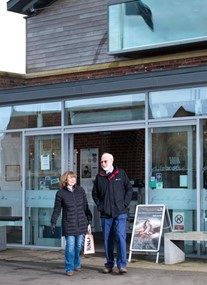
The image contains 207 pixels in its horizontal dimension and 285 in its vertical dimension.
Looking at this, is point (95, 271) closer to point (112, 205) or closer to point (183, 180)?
point (112, 205)

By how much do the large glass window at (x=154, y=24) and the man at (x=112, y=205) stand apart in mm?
4274

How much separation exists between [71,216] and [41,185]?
3.93 metres

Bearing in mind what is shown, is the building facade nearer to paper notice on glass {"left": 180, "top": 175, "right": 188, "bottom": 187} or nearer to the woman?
paper notice on glass {"left": 180, "top": 175, "right": 188, "bottom": 187}

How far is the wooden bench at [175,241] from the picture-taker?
10395 millimetres

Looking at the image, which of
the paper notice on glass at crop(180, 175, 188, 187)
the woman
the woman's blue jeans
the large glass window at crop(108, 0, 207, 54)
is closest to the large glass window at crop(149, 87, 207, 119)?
the paper notice on glass at crop(180, 175, 188, 187)

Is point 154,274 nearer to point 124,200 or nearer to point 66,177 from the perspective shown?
point 124,200

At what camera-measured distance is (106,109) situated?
12422mm

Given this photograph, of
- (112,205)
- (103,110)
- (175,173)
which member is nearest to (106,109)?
(103,110)

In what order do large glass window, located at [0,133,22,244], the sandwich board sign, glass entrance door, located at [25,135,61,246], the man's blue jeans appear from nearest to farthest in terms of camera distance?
the man's blue jeans, the sandwich board sign, glass entrance door, located at [25,135,61,246], large glass window, located at [0,133,22,244]

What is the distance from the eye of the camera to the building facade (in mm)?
11484

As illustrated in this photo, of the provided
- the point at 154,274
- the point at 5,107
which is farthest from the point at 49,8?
the point at 154,274

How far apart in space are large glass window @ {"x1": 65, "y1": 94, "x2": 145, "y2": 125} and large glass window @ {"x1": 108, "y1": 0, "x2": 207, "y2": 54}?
183cm

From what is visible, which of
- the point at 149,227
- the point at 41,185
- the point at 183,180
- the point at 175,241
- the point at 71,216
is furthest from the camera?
the point at 41,185

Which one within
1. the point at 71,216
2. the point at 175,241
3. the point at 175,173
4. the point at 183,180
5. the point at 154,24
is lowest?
the point at 175,241
